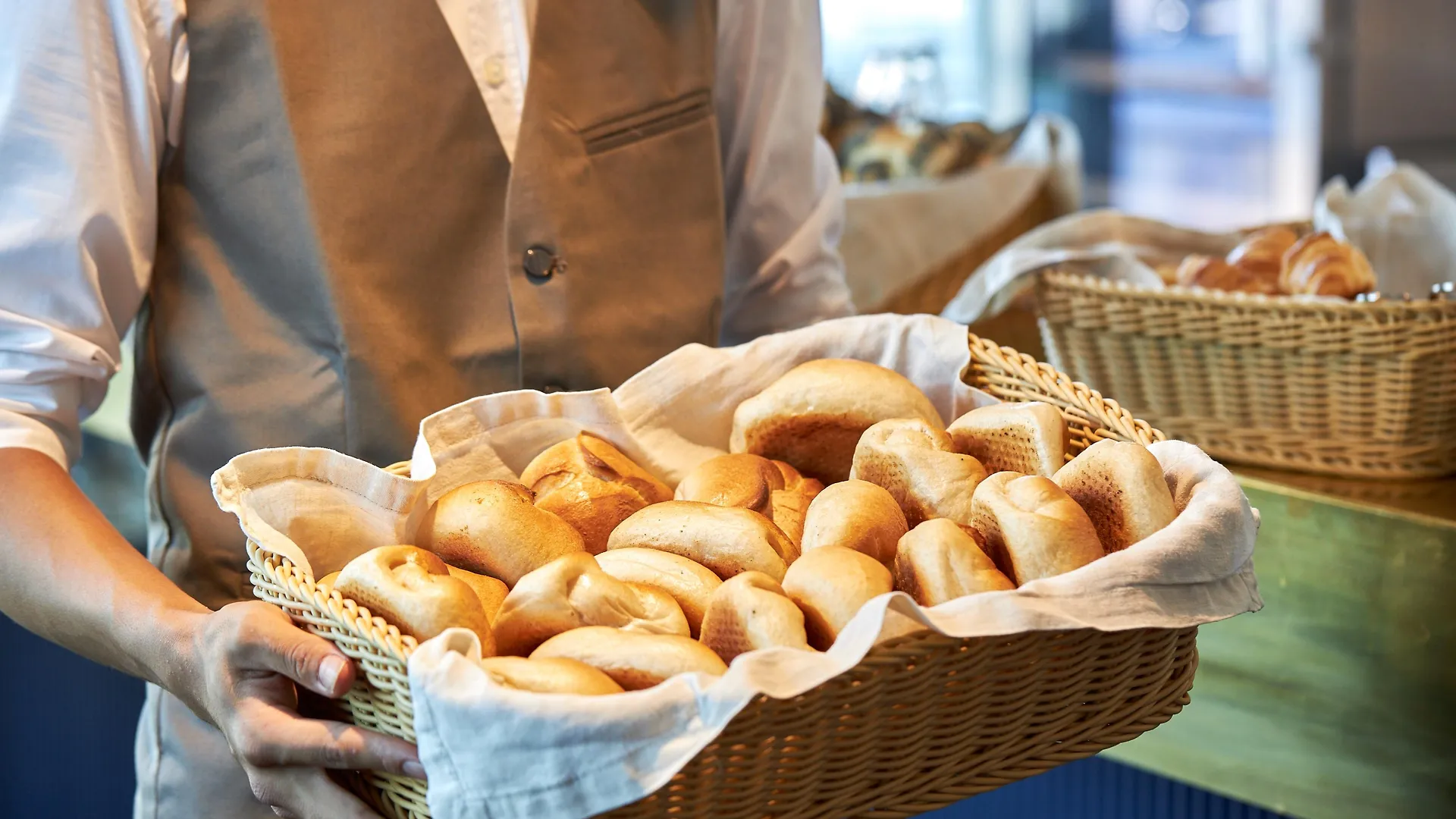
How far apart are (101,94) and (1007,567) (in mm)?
640

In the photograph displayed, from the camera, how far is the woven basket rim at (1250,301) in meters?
1.12

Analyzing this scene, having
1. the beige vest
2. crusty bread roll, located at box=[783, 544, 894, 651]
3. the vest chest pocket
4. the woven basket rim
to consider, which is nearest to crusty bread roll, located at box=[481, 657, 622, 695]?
crusty bread roll, located at box=[783, 544, 894, 651]

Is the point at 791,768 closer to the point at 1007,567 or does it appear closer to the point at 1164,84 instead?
the point at 1007,567

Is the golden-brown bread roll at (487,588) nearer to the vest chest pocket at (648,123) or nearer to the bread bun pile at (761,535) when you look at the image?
the bread bun pile at (761,535)

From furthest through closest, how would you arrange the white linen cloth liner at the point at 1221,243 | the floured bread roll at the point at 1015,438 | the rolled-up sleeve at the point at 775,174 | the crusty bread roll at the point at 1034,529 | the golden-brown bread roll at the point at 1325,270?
1. the white linen cloth liner at the point at 1221,243
2. the golden-brown bread roll at the point at 1325,270
3. the rolled-up sleeve at the point at 775,174
4. the floured bread roll at the point at 1015,438
5. the crusty bread roll at the point at 1034,529

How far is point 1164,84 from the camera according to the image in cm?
490

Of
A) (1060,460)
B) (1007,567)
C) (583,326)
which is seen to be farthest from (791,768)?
(583,326)

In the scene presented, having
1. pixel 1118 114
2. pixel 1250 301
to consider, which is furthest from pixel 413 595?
pixel 1118 114

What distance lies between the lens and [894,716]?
583 mm

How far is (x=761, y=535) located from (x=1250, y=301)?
0.70 meters

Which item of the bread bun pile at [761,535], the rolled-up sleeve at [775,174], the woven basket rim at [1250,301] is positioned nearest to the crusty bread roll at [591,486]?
the bread bun pile at [761,535]

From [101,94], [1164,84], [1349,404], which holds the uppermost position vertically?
[101,94]

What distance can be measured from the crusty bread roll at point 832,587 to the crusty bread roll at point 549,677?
10 centimetres

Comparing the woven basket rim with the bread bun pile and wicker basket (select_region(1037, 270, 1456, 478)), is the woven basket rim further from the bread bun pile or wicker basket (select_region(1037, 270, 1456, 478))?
the bread bun pile
